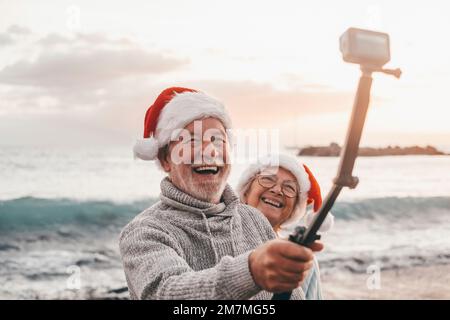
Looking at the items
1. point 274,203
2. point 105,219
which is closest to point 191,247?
point 274,203

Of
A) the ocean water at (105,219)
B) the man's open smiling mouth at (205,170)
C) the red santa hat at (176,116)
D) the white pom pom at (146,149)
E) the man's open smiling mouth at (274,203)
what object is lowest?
the ocean water at (105,219)

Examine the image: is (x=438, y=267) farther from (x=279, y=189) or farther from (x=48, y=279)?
(x=279, y=189)

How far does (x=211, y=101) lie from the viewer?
162cm

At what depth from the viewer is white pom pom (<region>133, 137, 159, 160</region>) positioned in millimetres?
1604

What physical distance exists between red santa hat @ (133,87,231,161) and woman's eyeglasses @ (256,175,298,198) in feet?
2.64

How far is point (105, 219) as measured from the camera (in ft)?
28.8

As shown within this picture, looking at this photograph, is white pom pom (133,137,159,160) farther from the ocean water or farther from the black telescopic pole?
the ocean water

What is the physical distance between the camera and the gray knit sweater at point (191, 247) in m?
1.03

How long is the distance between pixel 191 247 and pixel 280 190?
1.03m

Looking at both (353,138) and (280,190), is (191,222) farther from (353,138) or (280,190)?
(280,190)

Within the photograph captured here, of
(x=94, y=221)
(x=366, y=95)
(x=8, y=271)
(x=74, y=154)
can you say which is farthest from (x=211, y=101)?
(x=74, y=154)

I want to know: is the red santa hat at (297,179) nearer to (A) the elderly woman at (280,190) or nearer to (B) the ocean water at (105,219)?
(A) the elderly woman at (280,190)

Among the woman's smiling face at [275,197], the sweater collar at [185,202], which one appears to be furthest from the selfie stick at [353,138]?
the woman's smiling face at [275,197]

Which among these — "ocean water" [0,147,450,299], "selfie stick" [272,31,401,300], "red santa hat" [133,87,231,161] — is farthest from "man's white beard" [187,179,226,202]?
"ocean water" [0,147,450,299]
